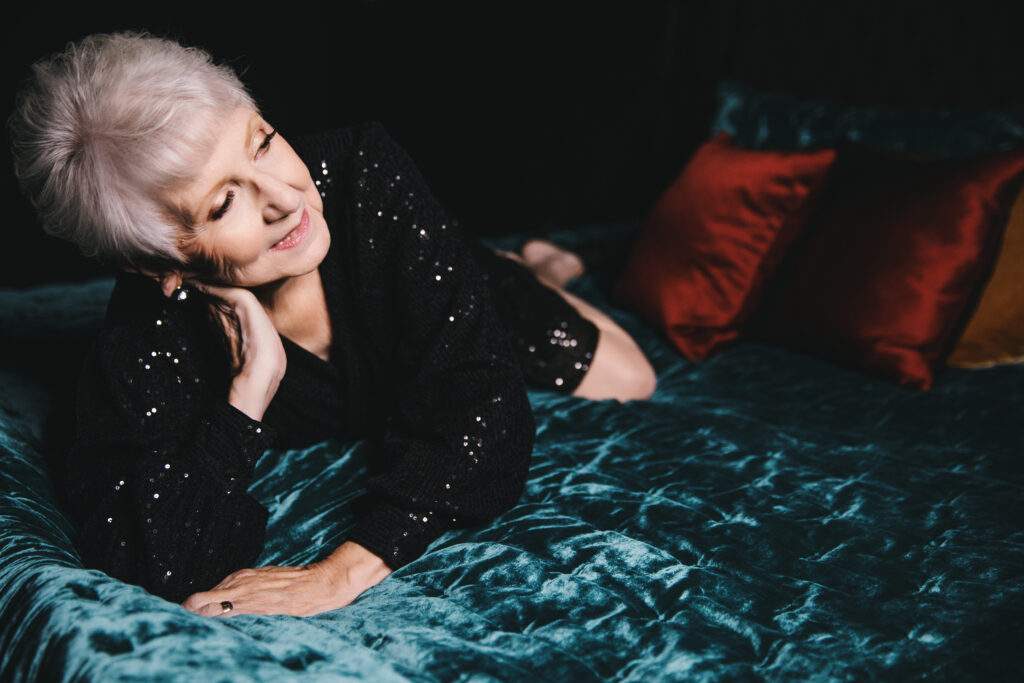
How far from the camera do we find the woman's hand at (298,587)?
44.2 inches

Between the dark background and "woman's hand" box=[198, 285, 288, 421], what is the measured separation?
87.0 inches

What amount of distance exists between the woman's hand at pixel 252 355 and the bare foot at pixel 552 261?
47.4 inches

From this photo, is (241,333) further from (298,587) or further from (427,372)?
(298,587)

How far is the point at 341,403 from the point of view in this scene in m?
1.57

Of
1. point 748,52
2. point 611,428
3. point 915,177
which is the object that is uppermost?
point 748,52

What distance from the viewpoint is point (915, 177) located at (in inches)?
73.4

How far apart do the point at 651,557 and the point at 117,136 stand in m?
1.00

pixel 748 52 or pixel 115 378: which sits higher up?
pixel 748 52

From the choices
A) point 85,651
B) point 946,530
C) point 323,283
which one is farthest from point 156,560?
point 946,530

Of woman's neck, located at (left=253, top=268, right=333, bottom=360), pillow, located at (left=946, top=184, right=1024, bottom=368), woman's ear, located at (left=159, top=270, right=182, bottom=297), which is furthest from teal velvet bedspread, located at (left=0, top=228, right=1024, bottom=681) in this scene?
woman's ear, located at (left=159, top=270, right=182, bottom=297)

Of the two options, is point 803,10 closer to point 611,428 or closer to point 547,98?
point 547,98

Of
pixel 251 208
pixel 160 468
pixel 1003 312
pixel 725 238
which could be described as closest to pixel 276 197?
pixel 251 208

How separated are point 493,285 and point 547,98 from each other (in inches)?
85.7

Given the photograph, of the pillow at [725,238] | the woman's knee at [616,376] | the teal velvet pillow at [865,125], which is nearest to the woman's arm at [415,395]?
the woman's knee at [616,376]
